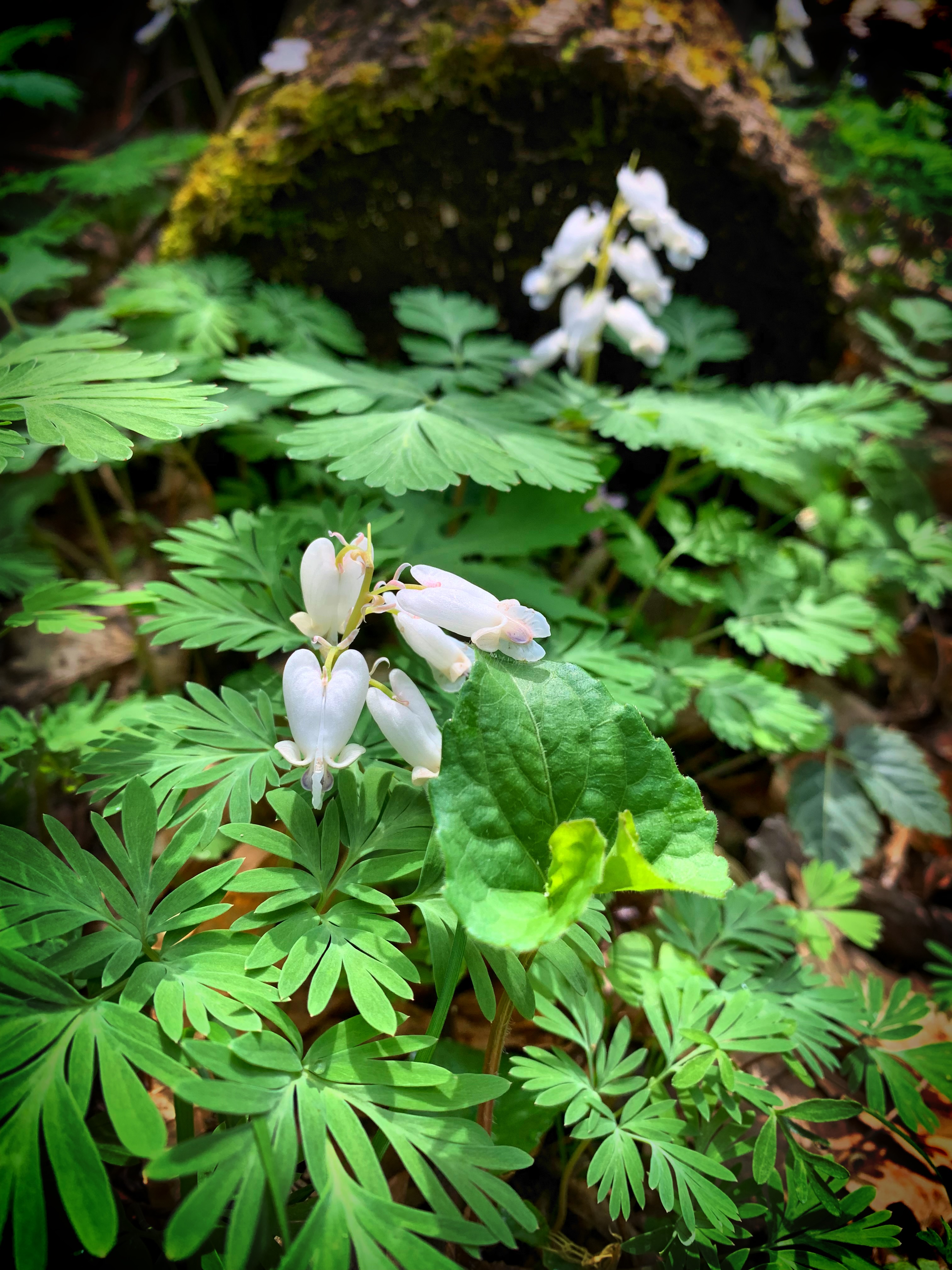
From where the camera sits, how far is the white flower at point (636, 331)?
2.48 metres

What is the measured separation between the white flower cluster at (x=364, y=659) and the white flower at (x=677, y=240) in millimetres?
1868

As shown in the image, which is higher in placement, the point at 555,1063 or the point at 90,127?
the point at 90,127

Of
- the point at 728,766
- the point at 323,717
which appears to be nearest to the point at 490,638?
the point at 323,717

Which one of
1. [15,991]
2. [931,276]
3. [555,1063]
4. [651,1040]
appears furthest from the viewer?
[931,276]

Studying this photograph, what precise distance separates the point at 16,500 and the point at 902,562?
3.45 meters

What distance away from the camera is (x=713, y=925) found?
1638 millimetres

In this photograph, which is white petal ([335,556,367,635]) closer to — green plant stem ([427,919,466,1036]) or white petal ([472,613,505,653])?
white petal ([472,613,505,653])

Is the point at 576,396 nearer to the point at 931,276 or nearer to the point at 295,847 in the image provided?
the point at 295,847

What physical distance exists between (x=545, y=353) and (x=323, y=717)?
1897 mm

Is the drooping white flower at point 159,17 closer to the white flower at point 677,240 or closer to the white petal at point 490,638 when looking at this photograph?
the white flower at point 677,240

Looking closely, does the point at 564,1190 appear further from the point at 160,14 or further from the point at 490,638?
the point at 160,14

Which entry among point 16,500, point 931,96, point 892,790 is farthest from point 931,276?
point 16,500

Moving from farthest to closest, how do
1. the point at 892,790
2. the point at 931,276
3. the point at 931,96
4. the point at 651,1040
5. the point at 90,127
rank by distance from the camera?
1. the point at 90,127
2. the point at 931,276
3. the point at 931,96
4. the point at 892,790
5. the point at 651,1040

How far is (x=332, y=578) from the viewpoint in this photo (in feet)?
4.05
